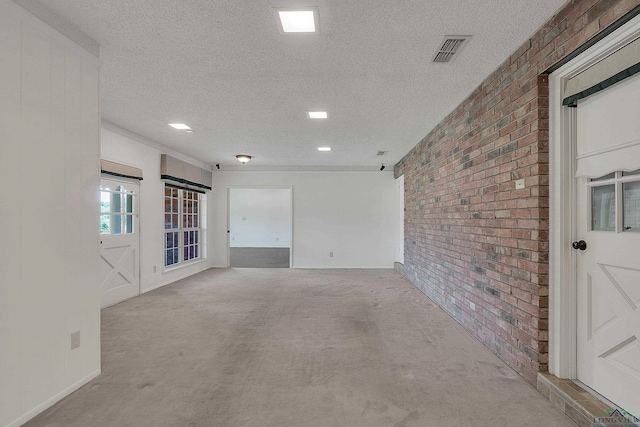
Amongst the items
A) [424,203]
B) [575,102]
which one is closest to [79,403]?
[575,102]

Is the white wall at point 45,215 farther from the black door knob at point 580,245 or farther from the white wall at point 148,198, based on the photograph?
the black door knob at point 580,245

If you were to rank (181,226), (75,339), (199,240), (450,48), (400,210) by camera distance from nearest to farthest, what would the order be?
1. (75,339)
2. (450,48)
3. (181,226)
4. (199,240)
5. (400,210)

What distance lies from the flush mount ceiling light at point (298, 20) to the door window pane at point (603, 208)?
206cm

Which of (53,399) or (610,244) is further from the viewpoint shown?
(53,399)

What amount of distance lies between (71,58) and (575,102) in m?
3.38

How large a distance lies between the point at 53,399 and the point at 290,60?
9.52ft

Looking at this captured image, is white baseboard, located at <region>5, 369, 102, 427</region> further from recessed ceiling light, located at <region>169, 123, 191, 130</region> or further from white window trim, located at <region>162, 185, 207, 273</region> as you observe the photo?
white window trim, located at <region>162, 185, 207, 273</region>

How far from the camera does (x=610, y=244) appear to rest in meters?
1.76

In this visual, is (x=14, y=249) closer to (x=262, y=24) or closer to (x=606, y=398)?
(x=262, y=24)

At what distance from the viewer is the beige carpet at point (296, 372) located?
187cm

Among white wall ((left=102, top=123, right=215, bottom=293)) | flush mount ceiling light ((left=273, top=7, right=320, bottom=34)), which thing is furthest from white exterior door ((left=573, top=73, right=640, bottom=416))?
white wall ((left=102, top=123, right=215, bottom=293))

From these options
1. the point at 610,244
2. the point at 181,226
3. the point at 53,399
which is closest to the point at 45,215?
the point at 53,399

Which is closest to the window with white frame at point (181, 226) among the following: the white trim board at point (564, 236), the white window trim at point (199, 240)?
the white window trim at point (199, 240)

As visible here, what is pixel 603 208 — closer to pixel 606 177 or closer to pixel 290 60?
pixel 606 177
